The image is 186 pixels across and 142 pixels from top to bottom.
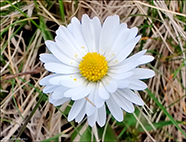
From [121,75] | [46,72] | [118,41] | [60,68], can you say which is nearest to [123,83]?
[121,75]

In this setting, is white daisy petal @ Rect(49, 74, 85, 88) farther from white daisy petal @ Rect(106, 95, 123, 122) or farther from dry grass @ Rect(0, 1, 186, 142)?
dry grass @ Rect(0, 1, 186, 142)

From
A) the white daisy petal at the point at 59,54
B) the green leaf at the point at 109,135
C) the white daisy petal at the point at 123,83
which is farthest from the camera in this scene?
the green leaf at the point at 109,135

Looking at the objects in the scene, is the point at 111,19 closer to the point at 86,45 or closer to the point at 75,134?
the point at 86,45

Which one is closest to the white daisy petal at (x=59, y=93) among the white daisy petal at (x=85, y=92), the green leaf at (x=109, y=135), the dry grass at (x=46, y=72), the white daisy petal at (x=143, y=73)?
the white daisy petal at (x=85, y=92)

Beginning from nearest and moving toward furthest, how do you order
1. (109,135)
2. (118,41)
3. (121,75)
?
(121,75) < (118,41) < (109,135)

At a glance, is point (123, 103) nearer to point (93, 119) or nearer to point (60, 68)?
point (93, 119)

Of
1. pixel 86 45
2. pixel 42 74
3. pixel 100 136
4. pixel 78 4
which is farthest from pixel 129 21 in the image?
pixel 100 136

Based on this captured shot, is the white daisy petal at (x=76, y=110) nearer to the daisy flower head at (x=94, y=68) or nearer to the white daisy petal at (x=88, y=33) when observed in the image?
the daisy flower head at (x=94, y=68)
